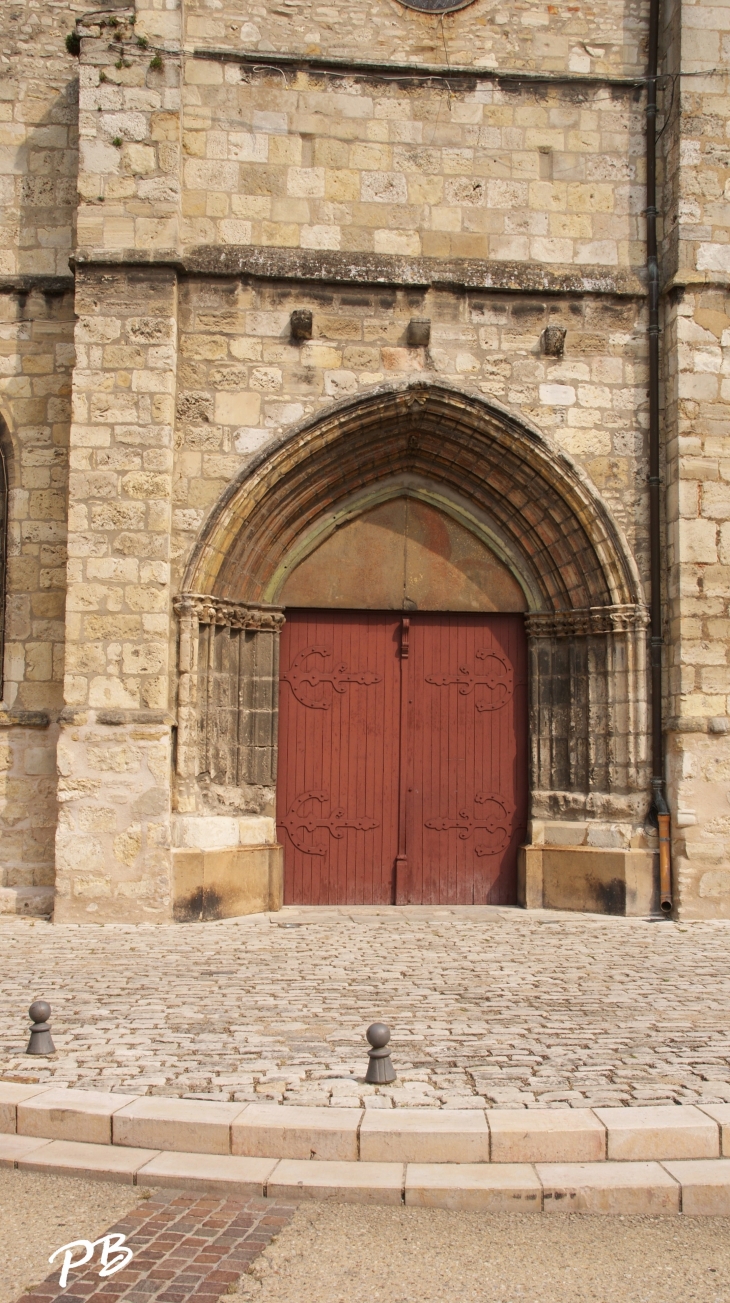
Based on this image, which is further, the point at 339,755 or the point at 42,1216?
the point at 339,755

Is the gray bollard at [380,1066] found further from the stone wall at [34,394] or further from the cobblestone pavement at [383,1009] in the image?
the stone wall at [34,394]

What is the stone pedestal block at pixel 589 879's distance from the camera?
25.8ft

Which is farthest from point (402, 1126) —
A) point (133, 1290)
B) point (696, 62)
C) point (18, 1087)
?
point (696, 62)

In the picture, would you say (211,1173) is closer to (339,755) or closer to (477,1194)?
(477,1194)

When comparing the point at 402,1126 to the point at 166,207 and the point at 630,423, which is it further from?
the point at 166,207

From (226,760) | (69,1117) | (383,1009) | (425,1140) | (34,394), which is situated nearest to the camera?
(425,1140)

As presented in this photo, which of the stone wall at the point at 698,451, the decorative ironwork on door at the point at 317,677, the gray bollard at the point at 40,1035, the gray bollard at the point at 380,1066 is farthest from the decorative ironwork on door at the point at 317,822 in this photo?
the gray bollard at the point at 380,1066

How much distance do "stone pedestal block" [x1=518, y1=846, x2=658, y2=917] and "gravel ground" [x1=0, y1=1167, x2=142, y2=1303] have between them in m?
5.30

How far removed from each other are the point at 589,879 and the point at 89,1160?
534cm

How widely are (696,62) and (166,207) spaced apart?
4286mm

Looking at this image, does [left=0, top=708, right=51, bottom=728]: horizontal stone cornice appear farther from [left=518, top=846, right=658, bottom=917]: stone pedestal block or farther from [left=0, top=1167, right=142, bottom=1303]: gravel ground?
[left=0, top=1167, right=142, bottom=1303]: gravel ground

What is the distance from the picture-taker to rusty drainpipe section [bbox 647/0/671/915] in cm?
786

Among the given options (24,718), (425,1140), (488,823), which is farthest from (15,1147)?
(488,823)

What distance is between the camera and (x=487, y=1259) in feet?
9.37
